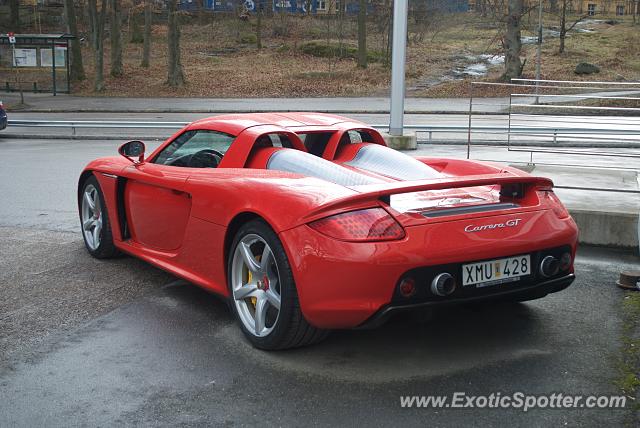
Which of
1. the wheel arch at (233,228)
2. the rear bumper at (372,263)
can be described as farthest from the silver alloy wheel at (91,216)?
the rear bumper at (372,263)

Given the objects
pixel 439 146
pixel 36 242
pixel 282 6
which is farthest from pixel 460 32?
pixel 36 242

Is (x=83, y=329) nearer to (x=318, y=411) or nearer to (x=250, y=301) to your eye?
(x=250, y=301)

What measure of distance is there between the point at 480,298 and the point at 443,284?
258 mm

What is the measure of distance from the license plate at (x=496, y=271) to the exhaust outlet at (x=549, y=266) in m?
0.09

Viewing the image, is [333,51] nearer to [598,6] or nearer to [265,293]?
[598,6]

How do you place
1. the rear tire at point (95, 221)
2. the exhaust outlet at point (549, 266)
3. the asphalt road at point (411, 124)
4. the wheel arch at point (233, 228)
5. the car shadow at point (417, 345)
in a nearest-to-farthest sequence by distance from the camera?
the car shadow at point (417, 345) < the exhaust outlet at point (549, 266) < the wheel arch at point (233, 228) < the rear tire at point (95, 221) < the asphalt road at point (411, 124)

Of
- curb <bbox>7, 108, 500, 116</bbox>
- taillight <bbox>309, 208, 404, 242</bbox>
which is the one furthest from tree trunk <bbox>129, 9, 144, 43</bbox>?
taillight <bbox>309, 208, 404, 242</bbox>

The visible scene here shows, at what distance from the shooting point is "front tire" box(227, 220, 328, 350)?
13.7ft

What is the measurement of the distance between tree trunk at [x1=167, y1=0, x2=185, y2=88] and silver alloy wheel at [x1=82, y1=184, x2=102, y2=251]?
31574mm

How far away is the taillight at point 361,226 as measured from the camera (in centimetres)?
399

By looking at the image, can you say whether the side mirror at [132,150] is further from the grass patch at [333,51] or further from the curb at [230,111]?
the grass patch at [333,51]

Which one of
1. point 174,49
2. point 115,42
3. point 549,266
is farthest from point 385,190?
point 115,42

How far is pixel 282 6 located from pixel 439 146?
4343 centimetres

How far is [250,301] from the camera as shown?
15.3 feet
